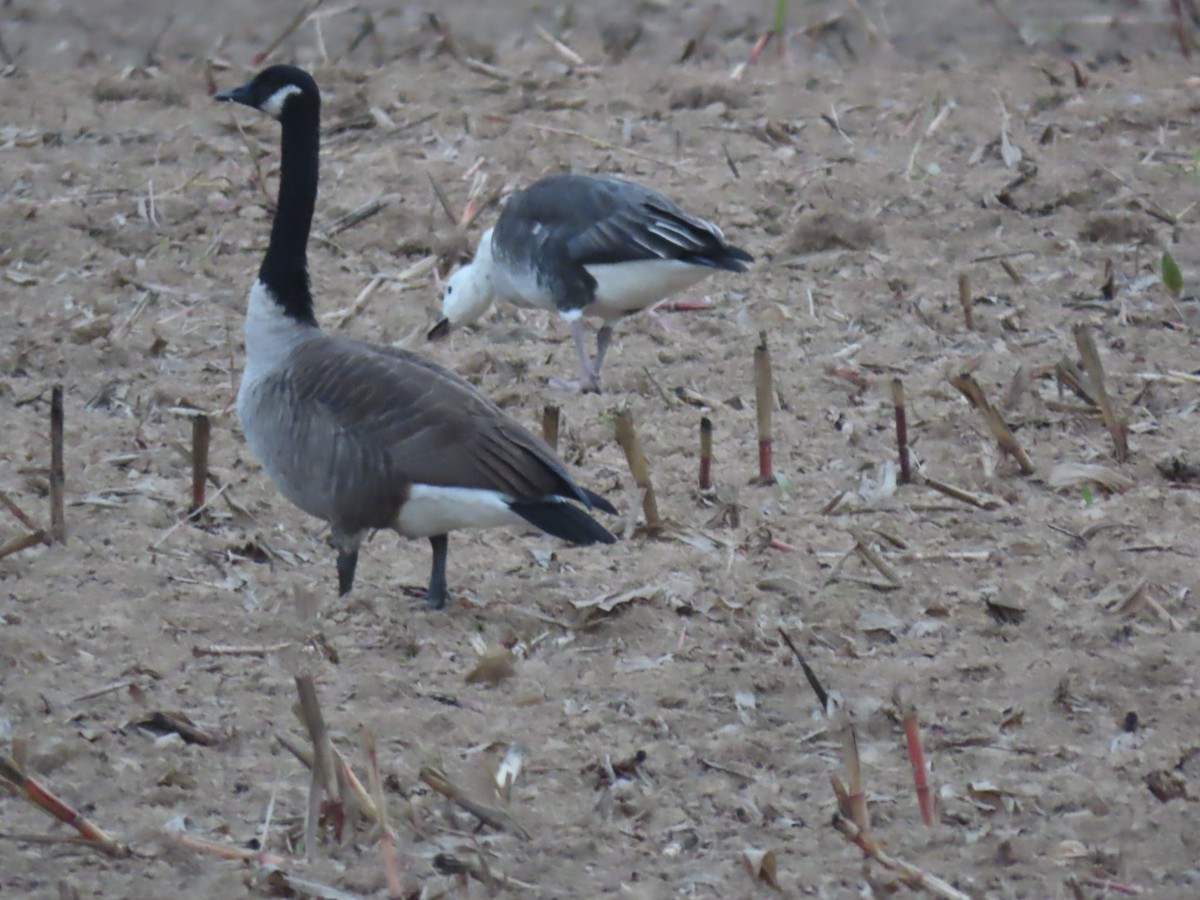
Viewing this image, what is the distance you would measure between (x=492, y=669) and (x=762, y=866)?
4.03 feet

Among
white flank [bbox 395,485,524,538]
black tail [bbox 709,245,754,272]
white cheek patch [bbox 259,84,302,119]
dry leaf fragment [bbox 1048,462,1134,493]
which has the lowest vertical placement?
dry leaf fragment [bbox 1048,462,1134,493]

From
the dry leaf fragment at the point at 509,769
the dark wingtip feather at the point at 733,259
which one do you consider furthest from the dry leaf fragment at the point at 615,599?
the dark wingtip feather at the point at 733,259

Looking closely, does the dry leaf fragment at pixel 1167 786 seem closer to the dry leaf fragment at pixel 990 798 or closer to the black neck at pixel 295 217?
the dry leaf fragment at pixel 990 798

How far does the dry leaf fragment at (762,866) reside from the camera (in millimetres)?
3934

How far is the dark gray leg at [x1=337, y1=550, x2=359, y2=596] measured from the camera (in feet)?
18.1

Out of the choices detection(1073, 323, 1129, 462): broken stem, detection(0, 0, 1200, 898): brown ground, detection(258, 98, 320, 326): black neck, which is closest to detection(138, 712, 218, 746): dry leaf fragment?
detection(0, 0, 1200, 898): brown ground

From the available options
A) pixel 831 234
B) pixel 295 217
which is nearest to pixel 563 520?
pixel 295 217

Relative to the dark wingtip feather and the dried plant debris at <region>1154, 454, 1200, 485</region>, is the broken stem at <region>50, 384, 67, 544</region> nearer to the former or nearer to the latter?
the dark wingtip feather

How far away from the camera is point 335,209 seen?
9.16 metres

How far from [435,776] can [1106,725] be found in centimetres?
179

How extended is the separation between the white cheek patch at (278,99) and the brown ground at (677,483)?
1257 millimetres

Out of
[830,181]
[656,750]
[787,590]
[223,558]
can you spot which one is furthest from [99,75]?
[656,750]

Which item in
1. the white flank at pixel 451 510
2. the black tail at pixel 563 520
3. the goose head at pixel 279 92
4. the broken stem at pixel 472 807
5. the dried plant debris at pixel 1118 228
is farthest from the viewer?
the dried plant debris at pixel 1118 228

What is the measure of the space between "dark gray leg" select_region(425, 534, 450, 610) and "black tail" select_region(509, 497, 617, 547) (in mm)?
385
